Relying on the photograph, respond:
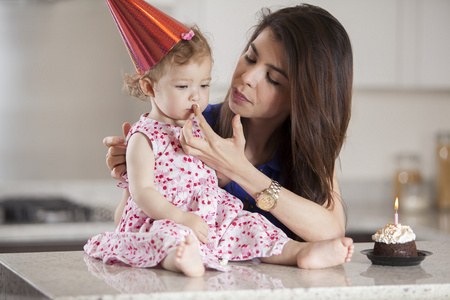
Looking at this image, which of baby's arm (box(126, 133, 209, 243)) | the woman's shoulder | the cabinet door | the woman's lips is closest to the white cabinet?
the cabinet door

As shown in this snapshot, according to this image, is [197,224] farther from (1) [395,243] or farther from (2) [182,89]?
(1) [395,243]

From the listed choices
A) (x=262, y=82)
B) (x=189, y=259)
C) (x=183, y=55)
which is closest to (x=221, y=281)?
(x=189, y=259)

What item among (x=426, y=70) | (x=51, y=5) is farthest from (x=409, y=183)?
(x=51, y=5)

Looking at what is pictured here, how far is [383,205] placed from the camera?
12.8 ft

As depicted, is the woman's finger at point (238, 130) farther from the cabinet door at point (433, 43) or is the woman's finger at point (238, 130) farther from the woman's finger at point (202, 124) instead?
the cabinet door at point (433, 43)

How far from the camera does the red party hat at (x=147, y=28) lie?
138cm

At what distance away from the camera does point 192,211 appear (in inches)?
56.1

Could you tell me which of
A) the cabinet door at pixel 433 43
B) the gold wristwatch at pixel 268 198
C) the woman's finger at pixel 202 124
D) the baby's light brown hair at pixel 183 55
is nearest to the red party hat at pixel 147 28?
the baby's light brown hair at pixel 183 55

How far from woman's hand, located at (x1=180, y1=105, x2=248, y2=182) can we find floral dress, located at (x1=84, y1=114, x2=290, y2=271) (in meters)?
0.04

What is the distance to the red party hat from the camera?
1.38m

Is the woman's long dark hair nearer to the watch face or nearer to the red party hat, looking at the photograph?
the watch face

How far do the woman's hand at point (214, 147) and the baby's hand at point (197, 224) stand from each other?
0.16 metres

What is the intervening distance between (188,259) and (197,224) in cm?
17

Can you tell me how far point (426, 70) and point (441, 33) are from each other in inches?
8.3
